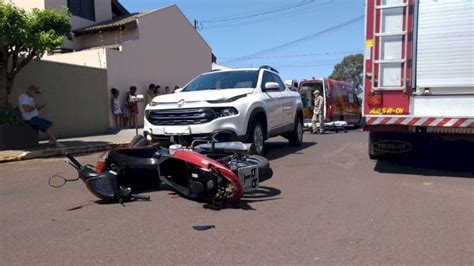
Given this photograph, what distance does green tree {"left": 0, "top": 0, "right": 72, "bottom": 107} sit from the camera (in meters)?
10.9

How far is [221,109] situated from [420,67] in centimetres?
328

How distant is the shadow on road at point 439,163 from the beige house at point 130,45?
11.3 meters

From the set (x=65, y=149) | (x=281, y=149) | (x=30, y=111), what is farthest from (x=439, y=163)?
(x=30, y=111)

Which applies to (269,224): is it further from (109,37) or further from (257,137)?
(109,37)

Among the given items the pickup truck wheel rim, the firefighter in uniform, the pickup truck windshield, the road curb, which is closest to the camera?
the pickup truck wheel rim

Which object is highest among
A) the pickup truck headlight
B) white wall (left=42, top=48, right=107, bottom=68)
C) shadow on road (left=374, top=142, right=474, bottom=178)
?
white wall (left=42, top=48, right=107, bottom=68)

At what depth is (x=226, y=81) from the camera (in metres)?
10.1

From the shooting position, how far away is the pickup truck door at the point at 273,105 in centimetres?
1007

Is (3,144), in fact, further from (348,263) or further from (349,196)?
(348,263)

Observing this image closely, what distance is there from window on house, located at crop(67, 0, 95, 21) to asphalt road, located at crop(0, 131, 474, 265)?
14.4 meters

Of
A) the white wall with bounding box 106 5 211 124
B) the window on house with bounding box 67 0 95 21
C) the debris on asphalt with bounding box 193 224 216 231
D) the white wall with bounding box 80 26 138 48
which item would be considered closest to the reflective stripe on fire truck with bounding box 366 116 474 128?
the debris on asphalt with bounding box 193 224 216 231

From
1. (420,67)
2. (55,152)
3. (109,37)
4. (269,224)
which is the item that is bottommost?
(55,152)

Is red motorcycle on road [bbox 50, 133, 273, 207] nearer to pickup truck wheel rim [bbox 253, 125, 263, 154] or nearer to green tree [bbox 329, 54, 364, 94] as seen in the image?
pickup truck wheel rim [bbox 253, 125, 263, 154]

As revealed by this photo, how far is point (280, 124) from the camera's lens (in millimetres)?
11086
